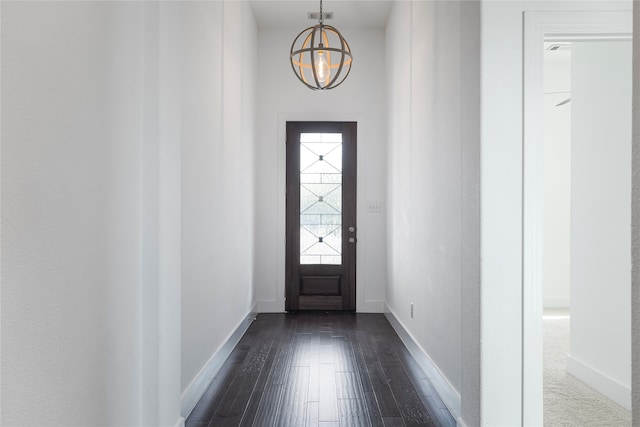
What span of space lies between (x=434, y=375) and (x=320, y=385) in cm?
74

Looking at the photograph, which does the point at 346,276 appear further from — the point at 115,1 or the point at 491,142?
the point at 115,1

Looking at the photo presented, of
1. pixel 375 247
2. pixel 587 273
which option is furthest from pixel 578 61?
pixel 375 247

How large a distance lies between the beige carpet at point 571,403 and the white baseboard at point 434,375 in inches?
20.5

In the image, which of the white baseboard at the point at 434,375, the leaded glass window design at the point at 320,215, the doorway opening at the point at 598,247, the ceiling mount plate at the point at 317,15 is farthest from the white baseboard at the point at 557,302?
the ceiling mount plate at the point at 317,15

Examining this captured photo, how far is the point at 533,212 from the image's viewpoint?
5.90ft

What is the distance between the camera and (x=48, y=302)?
1204mm

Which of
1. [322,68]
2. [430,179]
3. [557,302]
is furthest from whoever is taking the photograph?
[557,302]

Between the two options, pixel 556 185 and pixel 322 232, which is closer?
pixel 322 232

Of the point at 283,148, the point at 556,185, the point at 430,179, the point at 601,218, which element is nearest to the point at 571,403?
the point at 601,218

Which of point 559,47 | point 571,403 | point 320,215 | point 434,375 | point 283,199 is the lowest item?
point 571,403

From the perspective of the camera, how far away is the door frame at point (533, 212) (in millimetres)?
1790

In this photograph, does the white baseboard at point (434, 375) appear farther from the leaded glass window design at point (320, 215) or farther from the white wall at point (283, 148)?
the leaded glass window design at point (320, 215)

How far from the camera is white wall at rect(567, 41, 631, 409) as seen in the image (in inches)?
103

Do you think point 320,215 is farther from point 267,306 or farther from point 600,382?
point 600,382
